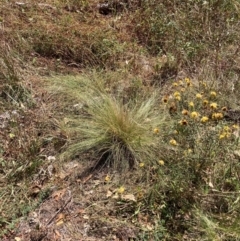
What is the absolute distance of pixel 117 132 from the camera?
2.73 meters

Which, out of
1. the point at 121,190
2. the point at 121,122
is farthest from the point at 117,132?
the point at 121,190

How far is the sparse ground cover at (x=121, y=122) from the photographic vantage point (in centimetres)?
233

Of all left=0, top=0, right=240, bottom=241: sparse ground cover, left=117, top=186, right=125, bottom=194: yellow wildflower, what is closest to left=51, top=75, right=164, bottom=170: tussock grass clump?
left=0, top=0, right=240, bottom=241: sparse ground cover

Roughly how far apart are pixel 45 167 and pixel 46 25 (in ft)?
6.04

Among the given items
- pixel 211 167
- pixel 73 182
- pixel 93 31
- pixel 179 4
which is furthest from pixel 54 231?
pixel 179 4

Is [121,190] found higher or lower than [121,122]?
lower

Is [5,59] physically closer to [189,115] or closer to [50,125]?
[50,125]

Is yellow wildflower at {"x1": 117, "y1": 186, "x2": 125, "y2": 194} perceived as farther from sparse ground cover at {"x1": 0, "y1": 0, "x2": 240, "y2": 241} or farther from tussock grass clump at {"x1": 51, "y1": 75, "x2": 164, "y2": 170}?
tussock grass clump at {"x1": 51, "y1": 75, "x2": 164, "y2": 170}

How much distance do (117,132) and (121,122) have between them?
0.08 meters

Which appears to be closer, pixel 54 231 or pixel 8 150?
pixel 54 231

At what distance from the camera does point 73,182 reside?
8.63ft

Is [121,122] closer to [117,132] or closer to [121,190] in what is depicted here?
[117,132]

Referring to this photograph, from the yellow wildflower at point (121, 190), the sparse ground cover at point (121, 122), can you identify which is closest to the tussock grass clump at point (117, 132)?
the sparse ground cover at point (121, 122)

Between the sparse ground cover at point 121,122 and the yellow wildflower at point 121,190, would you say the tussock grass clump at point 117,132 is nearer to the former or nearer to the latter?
the sparse ground cover at point 121,122
